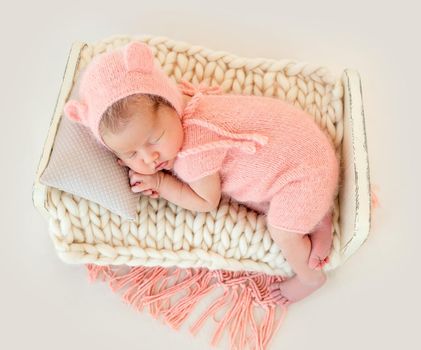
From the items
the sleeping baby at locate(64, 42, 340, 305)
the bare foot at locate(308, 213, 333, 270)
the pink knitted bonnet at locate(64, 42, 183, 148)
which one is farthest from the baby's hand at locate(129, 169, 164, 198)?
the bare foot at locate(308, 213, 333, 270)

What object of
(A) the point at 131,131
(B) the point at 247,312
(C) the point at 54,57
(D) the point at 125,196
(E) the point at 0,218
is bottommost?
(B) the point at 247,312

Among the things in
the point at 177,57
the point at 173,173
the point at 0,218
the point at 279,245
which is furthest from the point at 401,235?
the point at 0,218

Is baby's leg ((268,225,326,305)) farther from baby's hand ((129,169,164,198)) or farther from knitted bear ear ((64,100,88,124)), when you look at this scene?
knitted bear ear ((64,100,88,124))

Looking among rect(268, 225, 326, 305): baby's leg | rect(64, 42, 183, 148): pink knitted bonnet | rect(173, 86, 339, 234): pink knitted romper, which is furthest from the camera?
rect(268, 225, 326, 305): baby's leg

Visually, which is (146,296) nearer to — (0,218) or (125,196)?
(125,196)

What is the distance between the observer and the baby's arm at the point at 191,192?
51.1 inches

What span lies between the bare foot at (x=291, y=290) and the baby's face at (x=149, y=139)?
1.43 ft

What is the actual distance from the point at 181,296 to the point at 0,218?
515 mm

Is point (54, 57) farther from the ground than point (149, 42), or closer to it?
closer to it

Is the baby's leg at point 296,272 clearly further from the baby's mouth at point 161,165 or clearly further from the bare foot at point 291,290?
the baby's mouth at point 161,165

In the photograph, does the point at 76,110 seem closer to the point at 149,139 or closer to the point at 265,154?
the point at 149,139

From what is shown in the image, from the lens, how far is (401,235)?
1.52 m

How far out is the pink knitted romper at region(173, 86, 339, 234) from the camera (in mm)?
1230

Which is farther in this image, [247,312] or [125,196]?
[247,312]
